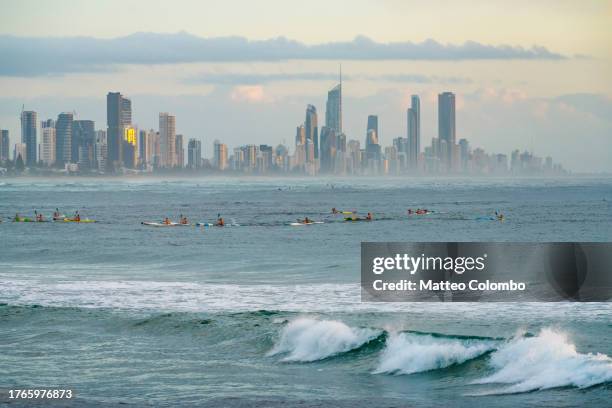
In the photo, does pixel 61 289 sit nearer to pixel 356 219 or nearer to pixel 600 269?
pixel 600 269

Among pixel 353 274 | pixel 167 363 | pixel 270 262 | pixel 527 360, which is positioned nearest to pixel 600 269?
pixel 353 274

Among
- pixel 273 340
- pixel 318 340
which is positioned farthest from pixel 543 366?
pixel 273 340

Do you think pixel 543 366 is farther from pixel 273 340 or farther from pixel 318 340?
pixel 273 340

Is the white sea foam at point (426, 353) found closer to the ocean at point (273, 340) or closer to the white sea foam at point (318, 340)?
the ocean at point (273, 340)

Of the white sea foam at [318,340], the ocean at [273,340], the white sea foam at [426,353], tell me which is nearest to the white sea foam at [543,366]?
the ocean at [273,340]

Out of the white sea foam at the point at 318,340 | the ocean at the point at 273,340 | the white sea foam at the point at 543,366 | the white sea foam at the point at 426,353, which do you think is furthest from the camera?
the white sea foam at the point at 318,340
